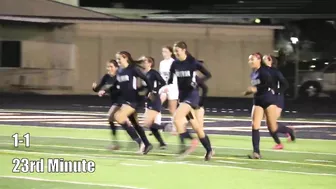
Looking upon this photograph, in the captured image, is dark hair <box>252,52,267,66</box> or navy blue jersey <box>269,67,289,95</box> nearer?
dark hair <box>252,52,267,66</box>

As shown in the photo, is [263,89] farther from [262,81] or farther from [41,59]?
[41,59]

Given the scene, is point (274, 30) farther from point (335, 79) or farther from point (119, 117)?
point (119, 117)

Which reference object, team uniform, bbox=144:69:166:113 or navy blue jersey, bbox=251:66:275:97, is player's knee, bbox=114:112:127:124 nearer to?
team uniform, bbox=144:69:166:113

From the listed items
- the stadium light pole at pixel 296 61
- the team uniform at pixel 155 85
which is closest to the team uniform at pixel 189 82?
the team uniform at pixel 155 85

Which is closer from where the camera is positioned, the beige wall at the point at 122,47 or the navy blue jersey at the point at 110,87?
the navy blue jersey at the point at 110,87

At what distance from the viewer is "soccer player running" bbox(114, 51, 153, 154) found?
13555 mm

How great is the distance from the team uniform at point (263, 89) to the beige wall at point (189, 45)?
80.5 ft

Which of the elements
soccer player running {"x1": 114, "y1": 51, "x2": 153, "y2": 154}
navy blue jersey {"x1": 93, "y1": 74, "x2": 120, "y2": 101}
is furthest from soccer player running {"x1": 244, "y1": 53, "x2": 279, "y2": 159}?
navy blue jersey {"x1": 93, "y1": 74, "x2": 120, "y2": 101}

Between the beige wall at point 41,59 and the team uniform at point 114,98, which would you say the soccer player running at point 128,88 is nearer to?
the team uniform at point 114,98

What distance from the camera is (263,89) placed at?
13.5 meters

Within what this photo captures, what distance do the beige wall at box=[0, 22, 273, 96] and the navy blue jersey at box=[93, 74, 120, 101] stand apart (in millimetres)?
22475

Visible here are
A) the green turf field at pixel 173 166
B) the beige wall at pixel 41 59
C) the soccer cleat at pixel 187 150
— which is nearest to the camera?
the green turf field at pixel 173 166

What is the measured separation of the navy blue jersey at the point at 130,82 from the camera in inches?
536

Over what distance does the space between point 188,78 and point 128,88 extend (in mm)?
1460
